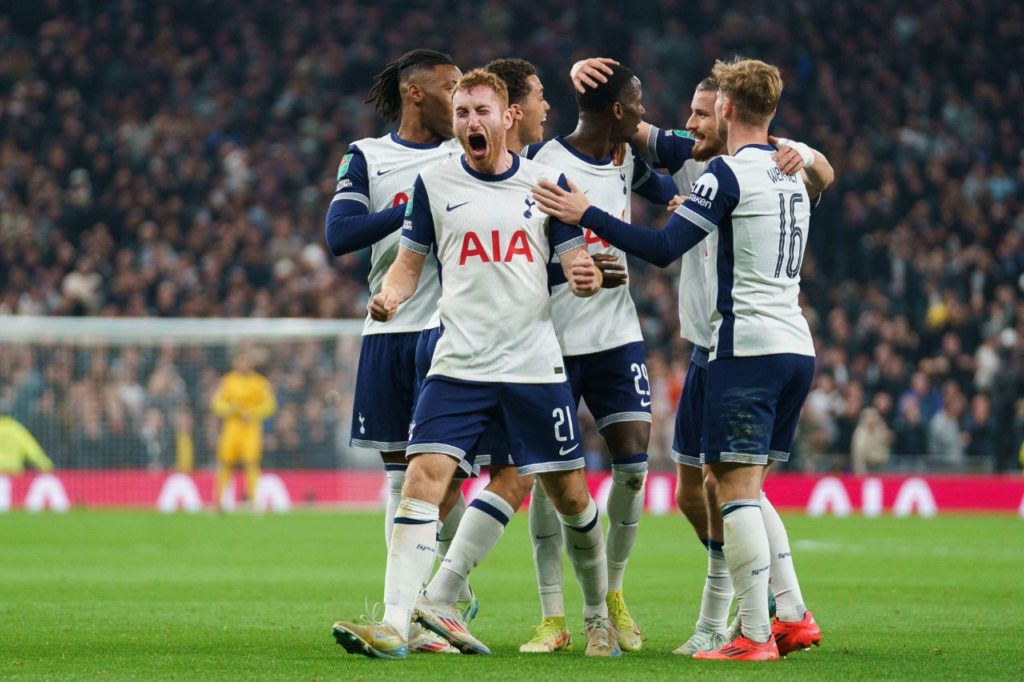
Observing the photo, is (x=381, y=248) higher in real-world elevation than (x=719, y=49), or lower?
lower

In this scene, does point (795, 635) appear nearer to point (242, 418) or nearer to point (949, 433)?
point (949, 433)

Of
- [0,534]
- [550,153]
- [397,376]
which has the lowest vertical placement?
[0,534]

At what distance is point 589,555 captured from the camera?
6.65 metres

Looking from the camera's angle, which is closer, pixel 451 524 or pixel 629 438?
pixel 629 438

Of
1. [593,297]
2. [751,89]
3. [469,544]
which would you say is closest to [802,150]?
[751,89]

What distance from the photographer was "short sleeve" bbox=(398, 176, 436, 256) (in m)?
6.34

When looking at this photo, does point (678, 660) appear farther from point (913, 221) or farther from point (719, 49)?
point (719, 49)

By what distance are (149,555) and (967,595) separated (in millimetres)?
6927

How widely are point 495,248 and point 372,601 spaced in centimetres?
382

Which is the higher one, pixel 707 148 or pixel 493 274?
pixel 707 148

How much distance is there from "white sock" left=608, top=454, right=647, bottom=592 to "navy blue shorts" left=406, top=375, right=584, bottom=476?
98cm

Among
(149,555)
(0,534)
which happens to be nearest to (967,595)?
(149,555)

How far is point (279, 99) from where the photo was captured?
1072 inches

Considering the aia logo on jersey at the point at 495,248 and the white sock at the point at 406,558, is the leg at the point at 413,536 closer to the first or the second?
the white sock at the point at 406,558
